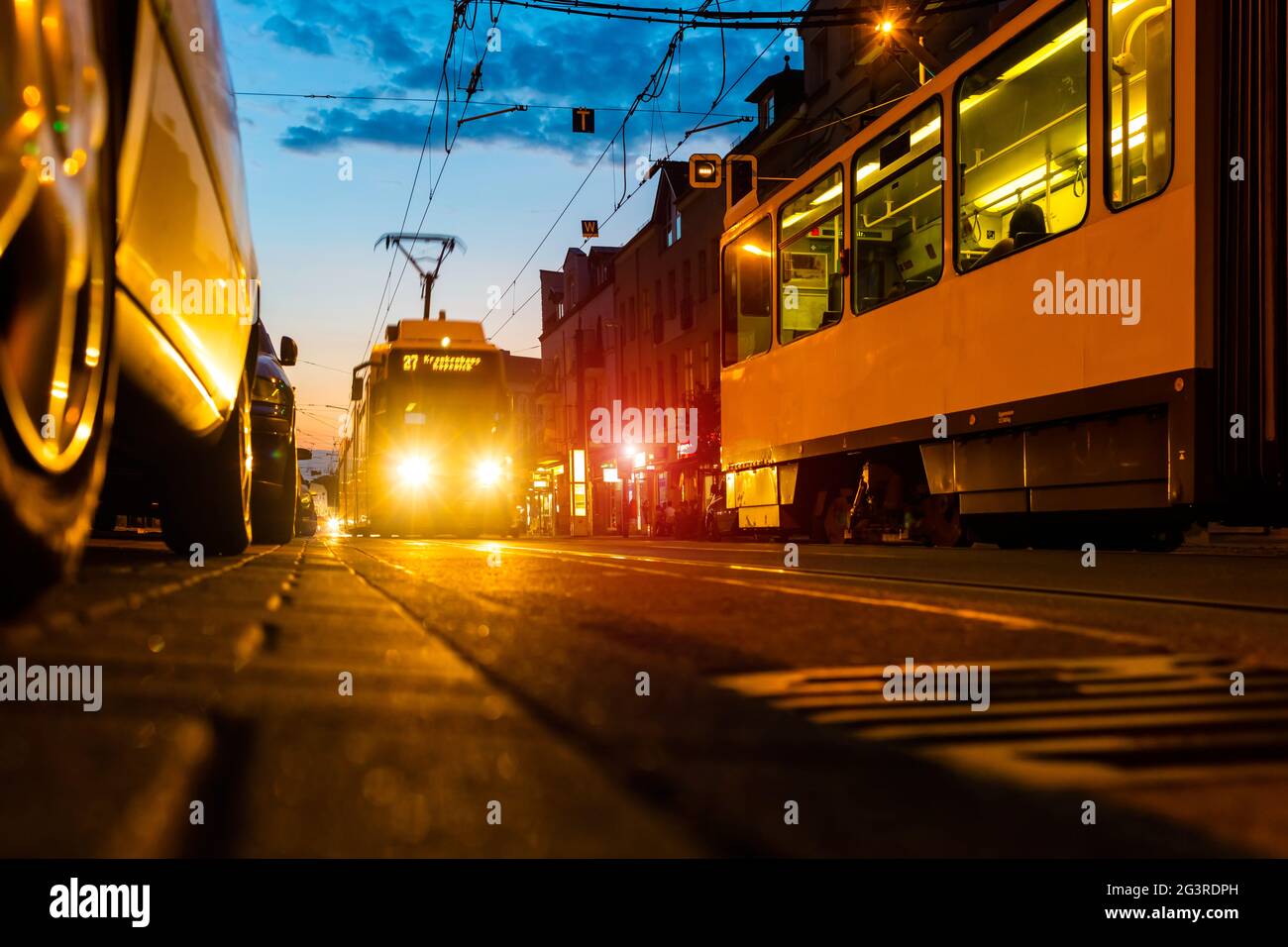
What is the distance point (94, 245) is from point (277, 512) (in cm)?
778

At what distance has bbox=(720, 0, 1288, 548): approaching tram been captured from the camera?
7.28m

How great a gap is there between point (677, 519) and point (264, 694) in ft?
121

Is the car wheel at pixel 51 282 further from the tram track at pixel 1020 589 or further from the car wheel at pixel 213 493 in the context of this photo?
the car wheel at pixel 213 493

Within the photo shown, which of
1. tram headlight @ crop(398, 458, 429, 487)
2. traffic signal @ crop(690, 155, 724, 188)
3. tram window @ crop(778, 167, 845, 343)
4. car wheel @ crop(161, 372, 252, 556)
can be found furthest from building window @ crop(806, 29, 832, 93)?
car wheel @ crop(161, 372, 252, 556)

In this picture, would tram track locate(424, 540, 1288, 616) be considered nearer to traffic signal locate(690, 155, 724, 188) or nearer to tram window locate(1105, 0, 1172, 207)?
tram window locate(1105, 0, 1172, 207)

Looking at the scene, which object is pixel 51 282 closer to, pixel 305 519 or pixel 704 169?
pixel 704 169

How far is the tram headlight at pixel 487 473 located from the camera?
23.9 metres

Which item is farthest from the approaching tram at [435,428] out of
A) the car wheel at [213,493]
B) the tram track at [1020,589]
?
the tram track at [1020,589]

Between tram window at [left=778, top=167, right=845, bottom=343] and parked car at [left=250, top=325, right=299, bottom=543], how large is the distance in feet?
18.5

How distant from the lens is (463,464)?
23.7 metres

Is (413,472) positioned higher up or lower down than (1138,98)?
lower down

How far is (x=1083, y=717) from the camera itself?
1711 mm

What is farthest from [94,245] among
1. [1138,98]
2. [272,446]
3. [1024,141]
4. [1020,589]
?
[1024,141]

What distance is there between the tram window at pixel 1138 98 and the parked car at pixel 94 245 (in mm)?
5883
